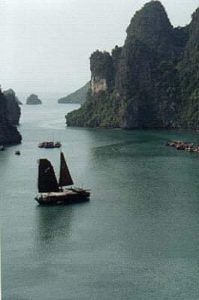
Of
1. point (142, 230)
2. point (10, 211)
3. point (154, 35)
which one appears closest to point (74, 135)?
point (154, 35)

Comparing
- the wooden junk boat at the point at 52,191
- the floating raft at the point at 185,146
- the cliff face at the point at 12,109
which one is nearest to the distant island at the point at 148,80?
the cliff face at the point at 12,109

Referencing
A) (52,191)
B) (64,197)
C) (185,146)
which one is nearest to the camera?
(64,197)

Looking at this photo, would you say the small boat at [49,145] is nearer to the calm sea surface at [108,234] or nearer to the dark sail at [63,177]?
the calm sea surface at [108,234]

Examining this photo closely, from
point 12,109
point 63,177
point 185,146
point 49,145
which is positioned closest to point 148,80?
point 12,109

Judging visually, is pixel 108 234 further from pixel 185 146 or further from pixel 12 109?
pixel 12 109

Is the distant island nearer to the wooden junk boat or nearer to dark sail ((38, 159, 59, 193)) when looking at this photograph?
the wooden junk boat

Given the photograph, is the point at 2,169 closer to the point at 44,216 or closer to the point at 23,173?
Result: the point at 23,173
